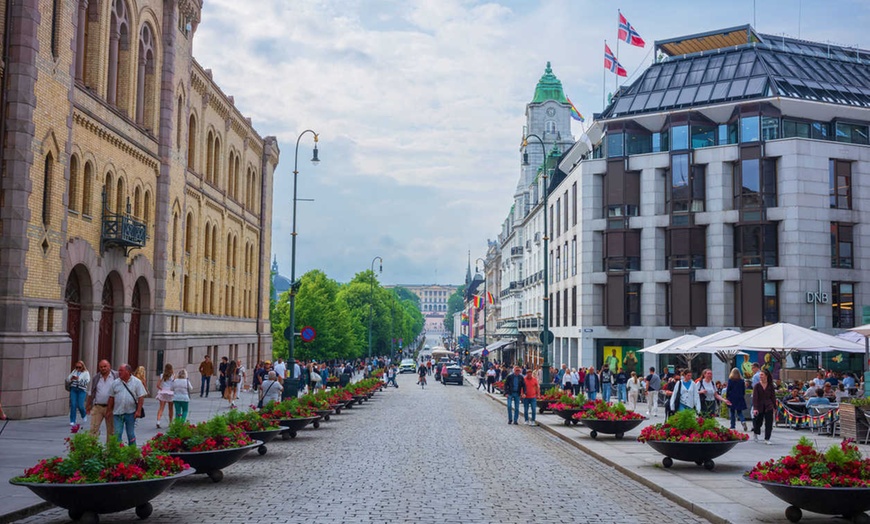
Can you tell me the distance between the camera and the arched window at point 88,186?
88.8 ft

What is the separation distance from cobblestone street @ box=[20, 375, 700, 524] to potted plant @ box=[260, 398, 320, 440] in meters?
0.42

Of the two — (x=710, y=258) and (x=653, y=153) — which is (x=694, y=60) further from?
(x=710, y=258)

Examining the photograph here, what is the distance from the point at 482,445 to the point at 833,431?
852 cm

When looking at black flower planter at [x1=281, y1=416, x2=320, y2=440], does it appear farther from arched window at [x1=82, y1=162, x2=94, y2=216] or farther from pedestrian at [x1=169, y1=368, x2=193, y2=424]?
arched window at [x1=82, y1=162, x2=94, y2=216]

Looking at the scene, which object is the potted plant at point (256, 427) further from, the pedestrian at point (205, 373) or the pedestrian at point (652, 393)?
the pedestrian at point (205, 373)

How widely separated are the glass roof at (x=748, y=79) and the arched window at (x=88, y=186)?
35.1 metres

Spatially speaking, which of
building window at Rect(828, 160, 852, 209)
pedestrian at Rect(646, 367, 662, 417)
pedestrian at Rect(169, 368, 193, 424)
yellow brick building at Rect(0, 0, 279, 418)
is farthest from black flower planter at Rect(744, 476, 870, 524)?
building window at Rect(828, 160, 852, 209)

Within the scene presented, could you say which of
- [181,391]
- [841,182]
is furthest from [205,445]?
[841,182]


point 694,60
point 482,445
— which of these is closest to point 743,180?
point 694,60

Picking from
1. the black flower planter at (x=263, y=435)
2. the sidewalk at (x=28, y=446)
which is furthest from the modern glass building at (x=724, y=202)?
the black flower planter at (x=263, y=435)

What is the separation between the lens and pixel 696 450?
14.5 meters

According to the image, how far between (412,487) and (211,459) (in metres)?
3.01

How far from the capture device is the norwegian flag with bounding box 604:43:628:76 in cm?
5612

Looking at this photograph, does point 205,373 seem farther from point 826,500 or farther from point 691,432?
point 826,500
